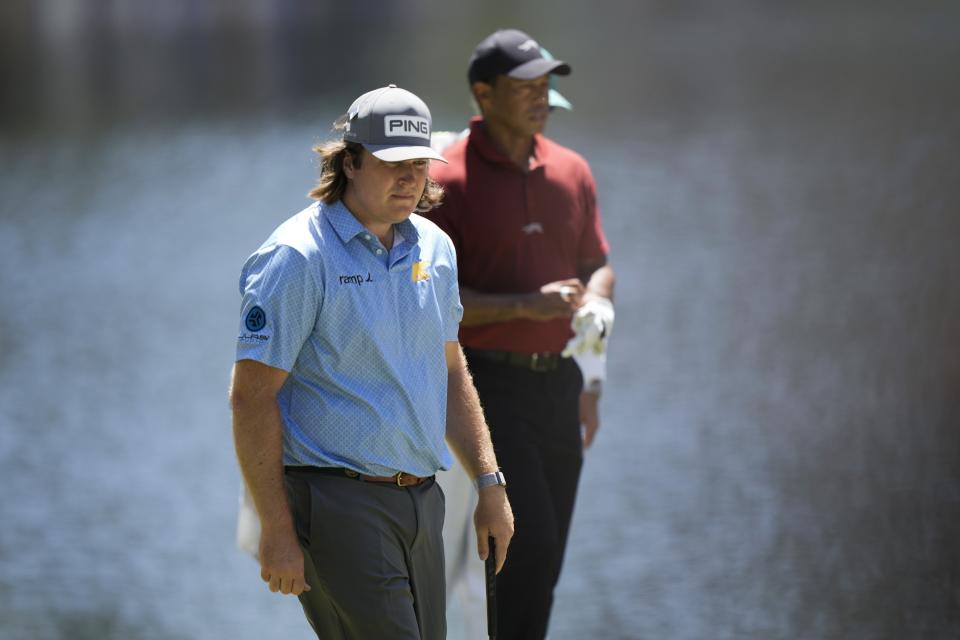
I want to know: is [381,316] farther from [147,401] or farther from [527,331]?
[147,401]

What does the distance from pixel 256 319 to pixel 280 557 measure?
43 centimetres

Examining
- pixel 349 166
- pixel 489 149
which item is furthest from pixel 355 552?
pixel 489 149

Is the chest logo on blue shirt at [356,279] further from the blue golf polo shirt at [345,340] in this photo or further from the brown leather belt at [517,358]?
the brown leather belt at [517,358]

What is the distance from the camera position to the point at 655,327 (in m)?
9.01

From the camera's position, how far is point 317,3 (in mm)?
27562

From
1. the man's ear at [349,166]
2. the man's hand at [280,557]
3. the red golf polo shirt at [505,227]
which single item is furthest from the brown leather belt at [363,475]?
the red golf polo shirt at [505,227]

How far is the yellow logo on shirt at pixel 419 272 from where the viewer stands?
9.37ft

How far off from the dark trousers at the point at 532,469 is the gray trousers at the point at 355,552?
935 mm

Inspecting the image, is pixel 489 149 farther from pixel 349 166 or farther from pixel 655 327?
pixel 655 327

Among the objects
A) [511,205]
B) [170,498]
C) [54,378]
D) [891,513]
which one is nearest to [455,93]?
[54,378]

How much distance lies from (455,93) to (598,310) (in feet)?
41.7

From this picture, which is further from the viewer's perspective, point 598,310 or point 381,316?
point 598,310

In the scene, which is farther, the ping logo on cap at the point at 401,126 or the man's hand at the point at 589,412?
the man's hand at the point at 589,412

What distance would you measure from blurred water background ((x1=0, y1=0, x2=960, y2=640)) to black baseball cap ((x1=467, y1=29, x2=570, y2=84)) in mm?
546
